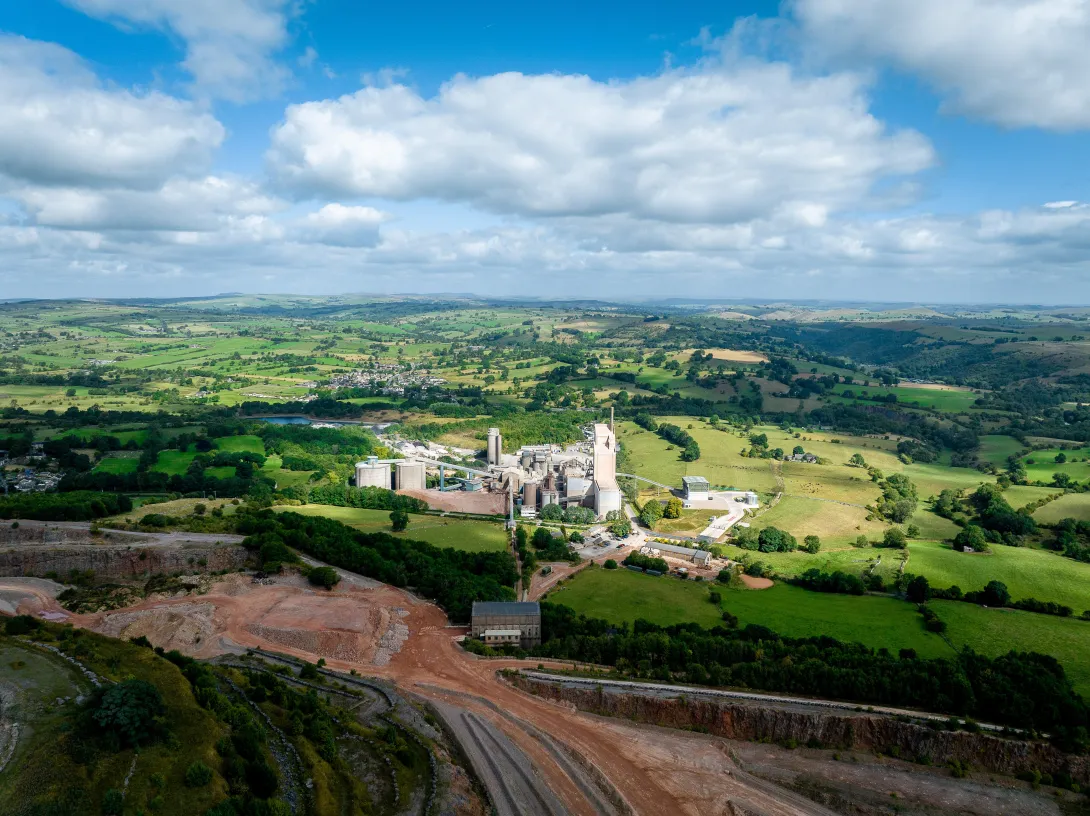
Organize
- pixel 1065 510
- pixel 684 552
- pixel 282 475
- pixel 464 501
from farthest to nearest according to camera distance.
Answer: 1. pixel 282 475
2. pixel 464 501
3. pixel 1065 510
4. pixel 684 552

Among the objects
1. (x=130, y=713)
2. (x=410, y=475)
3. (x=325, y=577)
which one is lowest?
(x=410, y=475)

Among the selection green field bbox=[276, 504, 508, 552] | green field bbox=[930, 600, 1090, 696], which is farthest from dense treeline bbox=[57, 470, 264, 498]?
green field bbox=[930, 600, 1090, 696]

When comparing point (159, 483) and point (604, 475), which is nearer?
point (159, 483)

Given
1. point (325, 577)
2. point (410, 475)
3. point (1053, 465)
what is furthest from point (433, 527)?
point (1053, 465)

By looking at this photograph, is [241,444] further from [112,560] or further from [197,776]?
[197,776]

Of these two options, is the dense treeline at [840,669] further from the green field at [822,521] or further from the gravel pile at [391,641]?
the green field at [822,521]

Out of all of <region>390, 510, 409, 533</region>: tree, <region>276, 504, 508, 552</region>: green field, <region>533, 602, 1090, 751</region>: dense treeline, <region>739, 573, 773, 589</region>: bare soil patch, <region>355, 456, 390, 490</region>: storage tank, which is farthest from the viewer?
<region>355, 456, 390, 490</region>: storage tank

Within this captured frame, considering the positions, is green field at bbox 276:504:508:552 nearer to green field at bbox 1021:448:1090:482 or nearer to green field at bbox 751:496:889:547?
green field at bbox 751:496:889:547
